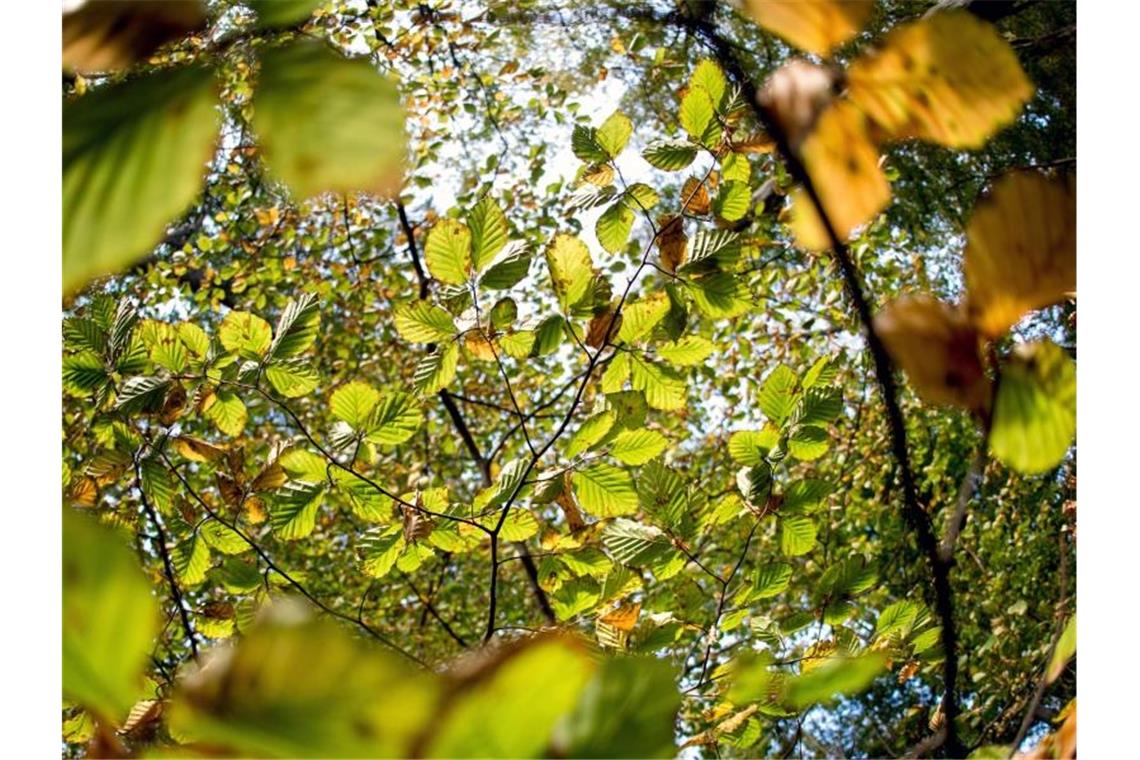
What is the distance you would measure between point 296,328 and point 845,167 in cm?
52

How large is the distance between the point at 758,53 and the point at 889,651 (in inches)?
72.4

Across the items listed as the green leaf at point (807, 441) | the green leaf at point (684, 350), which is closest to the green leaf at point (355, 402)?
the green leaf at point (684, 350)

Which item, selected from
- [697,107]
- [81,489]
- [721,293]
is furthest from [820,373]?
[81,489]

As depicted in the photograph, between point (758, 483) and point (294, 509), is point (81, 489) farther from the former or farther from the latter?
point (758, 483)

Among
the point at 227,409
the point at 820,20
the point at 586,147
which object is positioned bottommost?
the point at 820,20

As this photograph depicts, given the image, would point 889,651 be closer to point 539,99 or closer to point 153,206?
point 153,206

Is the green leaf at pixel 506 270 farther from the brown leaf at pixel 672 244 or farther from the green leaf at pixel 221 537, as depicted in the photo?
the green leaf at pixel 221 537

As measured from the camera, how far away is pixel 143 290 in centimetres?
245

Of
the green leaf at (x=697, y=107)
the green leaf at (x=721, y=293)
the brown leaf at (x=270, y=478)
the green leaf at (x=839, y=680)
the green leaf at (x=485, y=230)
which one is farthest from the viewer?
the brown leaf at (x=270, y=478)

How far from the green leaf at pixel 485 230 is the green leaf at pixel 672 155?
0.09 m

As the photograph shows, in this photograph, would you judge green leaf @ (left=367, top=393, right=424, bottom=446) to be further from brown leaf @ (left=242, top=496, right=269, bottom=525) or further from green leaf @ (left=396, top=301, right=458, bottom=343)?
brown leaf @ (left=242, top=496, right=269, bottom=525)

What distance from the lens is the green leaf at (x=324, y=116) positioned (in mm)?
106

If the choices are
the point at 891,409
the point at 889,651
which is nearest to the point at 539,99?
the point at 889,651

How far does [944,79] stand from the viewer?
5.7 inches
